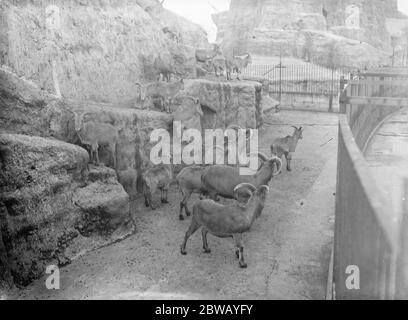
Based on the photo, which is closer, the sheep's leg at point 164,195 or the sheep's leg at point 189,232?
the sheep's leg at point 189,232

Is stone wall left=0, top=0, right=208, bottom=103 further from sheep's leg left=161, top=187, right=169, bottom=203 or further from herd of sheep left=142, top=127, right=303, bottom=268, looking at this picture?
sheep's leg left=161, top=187, right=169, bottom=203

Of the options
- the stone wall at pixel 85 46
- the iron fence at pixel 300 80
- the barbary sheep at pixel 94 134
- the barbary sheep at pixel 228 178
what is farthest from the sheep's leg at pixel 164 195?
the iron fence at pixel 300 80

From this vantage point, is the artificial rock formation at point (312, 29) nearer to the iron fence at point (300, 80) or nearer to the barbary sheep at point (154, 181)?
the iron fence at point (300, 80)

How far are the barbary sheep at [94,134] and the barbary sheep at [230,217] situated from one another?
2.40 metres

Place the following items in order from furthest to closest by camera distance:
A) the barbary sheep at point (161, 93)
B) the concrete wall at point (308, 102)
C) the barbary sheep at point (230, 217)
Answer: the concrete wall at point (308, 102) < the barbary sheep at point (161, 93) < the barbary sheep at point (230, 217)

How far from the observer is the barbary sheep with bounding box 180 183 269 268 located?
243 inches

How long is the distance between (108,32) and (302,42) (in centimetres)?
2423

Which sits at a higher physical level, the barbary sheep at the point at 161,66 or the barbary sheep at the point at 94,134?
the barbary sheep at the point at 161,66

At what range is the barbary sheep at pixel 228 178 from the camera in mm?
7879

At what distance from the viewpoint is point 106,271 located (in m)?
6.11

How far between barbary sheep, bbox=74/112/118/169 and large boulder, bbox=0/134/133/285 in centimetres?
66

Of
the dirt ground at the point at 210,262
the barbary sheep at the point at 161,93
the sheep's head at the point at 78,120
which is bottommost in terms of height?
the dirt ground at the point at 210,262

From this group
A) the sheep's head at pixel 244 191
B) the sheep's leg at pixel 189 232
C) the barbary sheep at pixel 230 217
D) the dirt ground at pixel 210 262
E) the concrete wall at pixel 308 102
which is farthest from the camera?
the concrete wall at pixel 308 102

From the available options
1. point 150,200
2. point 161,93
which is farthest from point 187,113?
point 150,200
